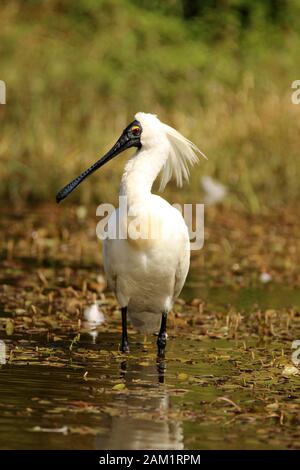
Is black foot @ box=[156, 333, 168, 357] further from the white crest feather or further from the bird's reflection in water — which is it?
the white crest feather

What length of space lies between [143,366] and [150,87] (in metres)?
13.1

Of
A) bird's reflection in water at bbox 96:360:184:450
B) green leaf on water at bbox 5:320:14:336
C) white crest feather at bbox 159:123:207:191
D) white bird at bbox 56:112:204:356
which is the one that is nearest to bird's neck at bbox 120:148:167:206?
white bird at bbox 56:112:204:356

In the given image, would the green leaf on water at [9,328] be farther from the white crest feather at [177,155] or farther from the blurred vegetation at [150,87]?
the blurred vegetation at [150,87]

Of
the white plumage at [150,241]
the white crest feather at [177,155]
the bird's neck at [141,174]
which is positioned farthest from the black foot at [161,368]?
the white crest feather at [177,155]

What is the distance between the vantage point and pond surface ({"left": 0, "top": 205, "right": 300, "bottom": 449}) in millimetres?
6398

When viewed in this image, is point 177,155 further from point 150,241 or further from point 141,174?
point 150,241

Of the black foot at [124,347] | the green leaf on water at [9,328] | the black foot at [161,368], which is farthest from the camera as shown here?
the green leaf on water at [9,328]

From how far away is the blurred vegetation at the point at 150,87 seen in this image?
16875 mm

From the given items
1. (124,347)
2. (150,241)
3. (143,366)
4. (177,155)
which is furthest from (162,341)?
(177,155)

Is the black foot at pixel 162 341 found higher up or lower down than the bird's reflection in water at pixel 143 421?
higher up

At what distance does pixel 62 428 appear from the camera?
6.32 metres

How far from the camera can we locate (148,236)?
329 inches

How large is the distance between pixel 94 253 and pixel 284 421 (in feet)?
22.6
